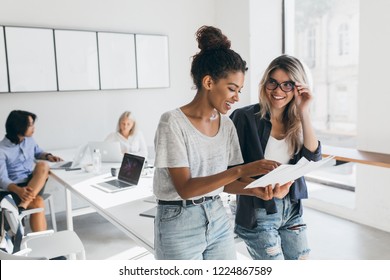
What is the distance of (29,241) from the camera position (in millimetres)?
2066

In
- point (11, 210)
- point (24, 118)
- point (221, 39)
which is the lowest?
point (11, 210)

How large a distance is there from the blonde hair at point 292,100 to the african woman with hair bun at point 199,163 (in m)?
0.29

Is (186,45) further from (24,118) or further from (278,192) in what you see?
(278,192)

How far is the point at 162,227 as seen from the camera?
1126 mm

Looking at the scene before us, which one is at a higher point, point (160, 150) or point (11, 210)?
point (160, 150)

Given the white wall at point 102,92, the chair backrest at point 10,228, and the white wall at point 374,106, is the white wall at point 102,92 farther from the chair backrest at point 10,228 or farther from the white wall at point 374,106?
the chair backrest at point 10,228

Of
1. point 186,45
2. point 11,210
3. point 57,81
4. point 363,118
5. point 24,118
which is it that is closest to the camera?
point 11,210

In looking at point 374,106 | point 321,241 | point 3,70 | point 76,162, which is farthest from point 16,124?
point 374,106

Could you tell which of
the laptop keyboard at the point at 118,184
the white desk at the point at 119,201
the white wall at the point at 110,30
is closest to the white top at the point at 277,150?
the white desk at the point at 119,201

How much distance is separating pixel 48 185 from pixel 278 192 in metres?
2.93

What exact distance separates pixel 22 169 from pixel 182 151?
2.43 m

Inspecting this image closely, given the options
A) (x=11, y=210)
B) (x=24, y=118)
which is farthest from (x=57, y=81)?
(x=11, y=210)

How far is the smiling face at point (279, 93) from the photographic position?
1.40 m

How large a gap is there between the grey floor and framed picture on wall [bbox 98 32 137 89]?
55.5 inches
